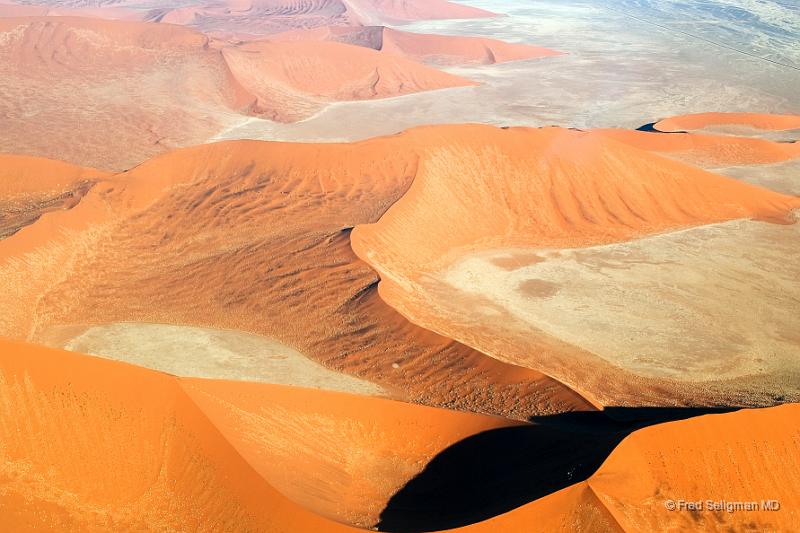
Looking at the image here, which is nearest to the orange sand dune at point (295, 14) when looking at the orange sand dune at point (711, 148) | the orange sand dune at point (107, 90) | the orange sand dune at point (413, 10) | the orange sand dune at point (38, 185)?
the orange sand dune at point (413, 10)

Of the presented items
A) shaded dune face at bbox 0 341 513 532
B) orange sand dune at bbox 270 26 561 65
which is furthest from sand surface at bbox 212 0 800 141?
shaded dune face at bbox 0 341 513 532

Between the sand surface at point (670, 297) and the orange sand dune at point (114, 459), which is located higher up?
the orange sand dune at point (114, 459)

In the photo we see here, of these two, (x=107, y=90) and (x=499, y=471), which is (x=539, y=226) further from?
(x=107, y=90)

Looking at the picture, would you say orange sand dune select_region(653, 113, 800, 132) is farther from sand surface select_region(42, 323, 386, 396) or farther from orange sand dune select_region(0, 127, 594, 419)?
sand surface select_region(42, 323, 386, 396)

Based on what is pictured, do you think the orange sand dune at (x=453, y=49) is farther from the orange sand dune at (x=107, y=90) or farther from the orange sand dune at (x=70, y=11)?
the orange sand dune at (x=70, y=11)

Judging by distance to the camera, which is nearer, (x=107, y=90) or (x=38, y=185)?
(x=38, y=185)

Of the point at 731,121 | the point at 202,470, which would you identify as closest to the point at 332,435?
the point at 202,470
